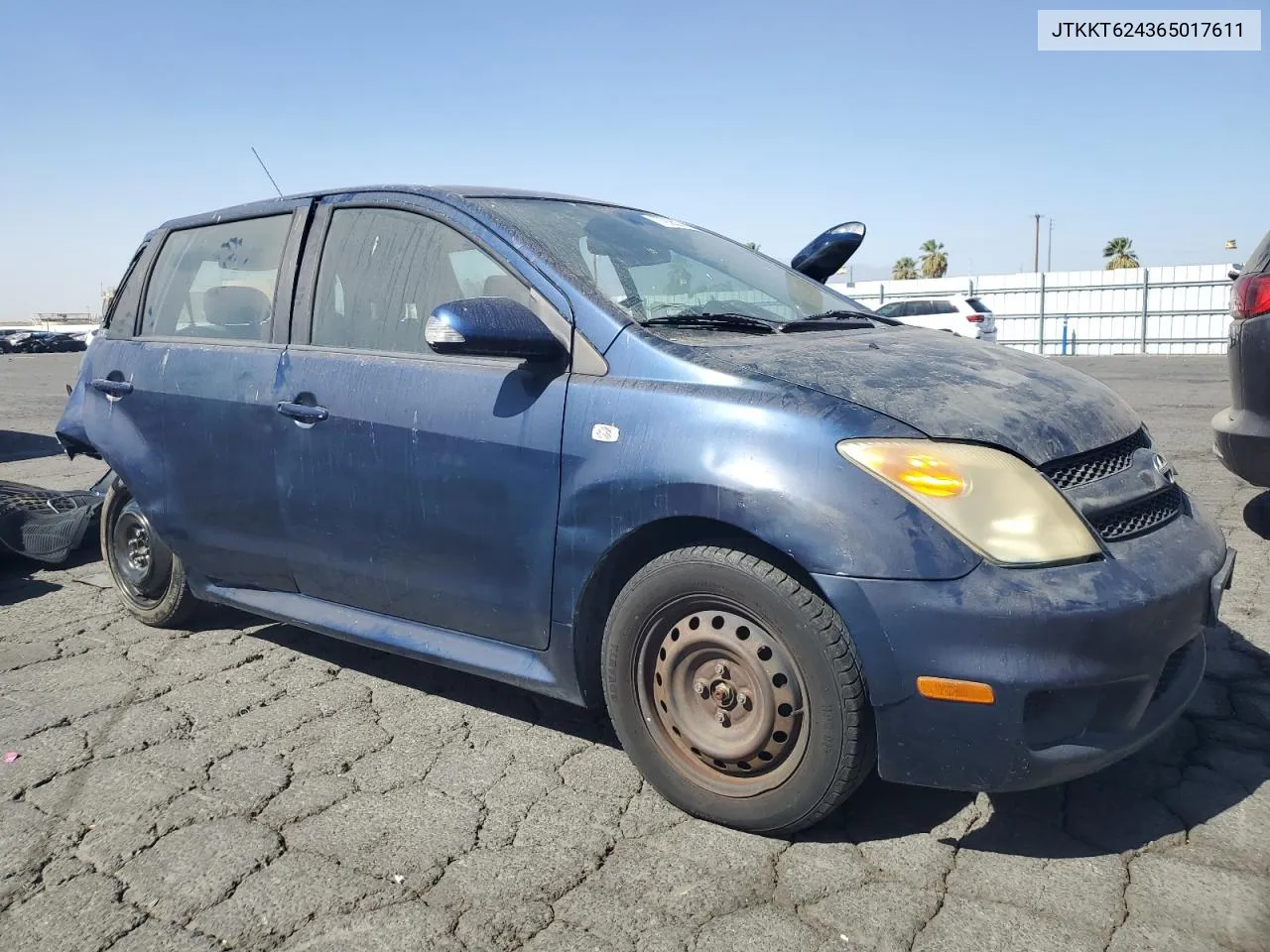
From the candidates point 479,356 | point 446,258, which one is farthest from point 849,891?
point 446,258

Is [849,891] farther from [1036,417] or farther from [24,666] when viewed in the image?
[24,666]

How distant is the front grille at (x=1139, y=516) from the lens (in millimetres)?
2387

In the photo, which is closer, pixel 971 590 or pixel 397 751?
pixel 971 590

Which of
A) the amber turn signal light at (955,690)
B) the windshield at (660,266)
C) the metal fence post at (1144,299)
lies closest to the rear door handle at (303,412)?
the windshield at (660,266)

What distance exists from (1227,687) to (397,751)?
2616mm

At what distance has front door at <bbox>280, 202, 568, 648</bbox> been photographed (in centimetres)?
281

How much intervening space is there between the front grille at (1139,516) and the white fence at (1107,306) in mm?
24776

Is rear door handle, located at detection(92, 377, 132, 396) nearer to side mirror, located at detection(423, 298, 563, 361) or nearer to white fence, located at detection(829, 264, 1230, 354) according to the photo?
side mirror, located at detection(423, 298, 563, 361)

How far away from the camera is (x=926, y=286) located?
1252 inches

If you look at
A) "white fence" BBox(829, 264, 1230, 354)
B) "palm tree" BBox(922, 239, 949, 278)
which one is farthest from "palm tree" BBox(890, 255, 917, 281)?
"white fence" BBox(829, 264, 1230, 354)

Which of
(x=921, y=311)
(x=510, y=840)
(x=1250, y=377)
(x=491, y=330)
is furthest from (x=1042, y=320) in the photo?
(x=510, y=840)

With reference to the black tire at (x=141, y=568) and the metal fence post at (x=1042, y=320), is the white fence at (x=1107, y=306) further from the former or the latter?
→ the black tire at (x=141, y=568)

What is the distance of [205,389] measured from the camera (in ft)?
11.9

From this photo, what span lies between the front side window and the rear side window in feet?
0.97
